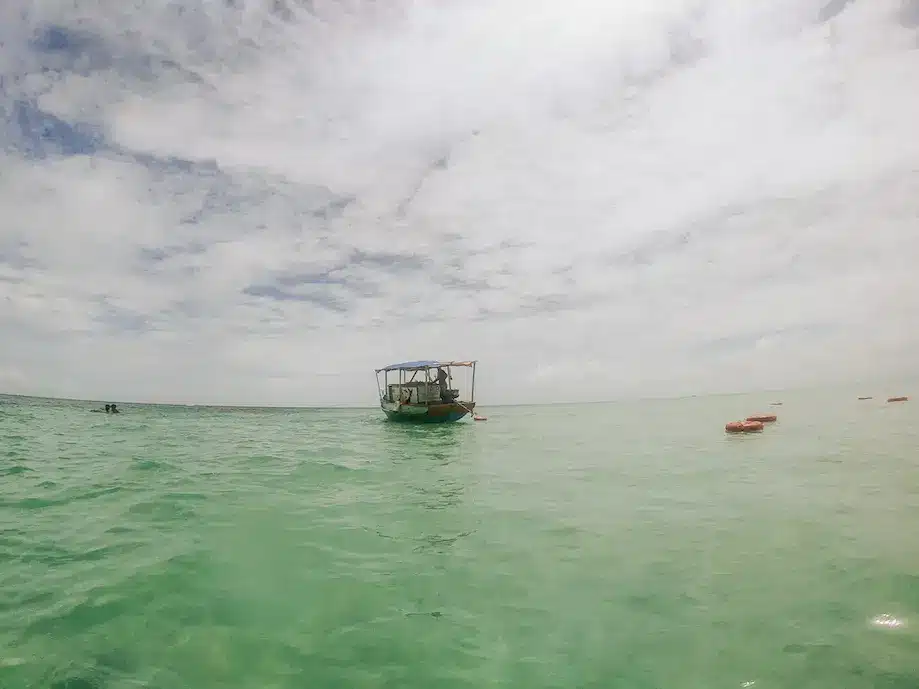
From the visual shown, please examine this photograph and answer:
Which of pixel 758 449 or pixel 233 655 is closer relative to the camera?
pixel 233 655

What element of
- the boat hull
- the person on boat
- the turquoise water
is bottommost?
the turquoise water

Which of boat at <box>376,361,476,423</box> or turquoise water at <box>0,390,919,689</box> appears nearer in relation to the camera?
turquoise water at <box>0,390,919,689</box>

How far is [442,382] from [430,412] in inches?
122

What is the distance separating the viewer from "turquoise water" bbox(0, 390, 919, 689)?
17.0 feet

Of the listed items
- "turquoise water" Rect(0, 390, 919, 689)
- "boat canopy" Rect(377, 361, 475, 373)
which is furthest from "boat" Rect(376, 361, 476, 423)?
"turquoise water" Rect(0, 390, 919, 689)

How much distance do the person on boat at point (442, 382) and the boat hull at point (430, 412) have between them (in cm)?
105

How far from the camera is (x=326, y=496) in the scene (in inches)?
540

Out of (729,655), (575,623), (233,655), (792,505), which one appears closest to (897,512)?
(792,505)

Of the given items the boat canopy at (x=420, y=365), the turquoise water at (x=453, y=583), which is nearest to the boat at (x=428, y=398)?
the boat canopy at (x=420, y=365)

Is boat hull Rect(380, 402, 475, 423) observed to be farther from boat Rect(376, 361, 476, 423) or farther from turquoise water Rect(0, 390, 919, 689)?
turquoise water Rect(0, 390, 919, 689)

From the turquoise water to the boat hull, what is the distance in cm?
2494

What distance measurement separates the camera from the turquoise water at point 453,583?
5.17m

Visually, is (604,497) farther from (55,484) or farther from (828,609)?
(55,484)

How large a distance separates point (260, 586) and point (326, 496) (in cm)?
649
